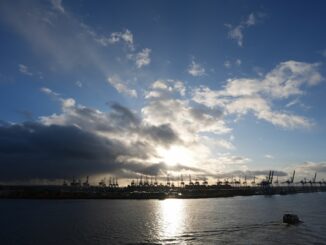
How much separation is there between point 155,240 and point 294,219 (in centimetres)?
4640

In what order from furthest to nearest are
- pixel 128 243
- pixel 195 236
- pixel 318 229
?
pixel 318 229
pixel 195 236
pixel 128 243

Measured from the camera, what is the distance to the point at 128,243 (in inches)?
2643

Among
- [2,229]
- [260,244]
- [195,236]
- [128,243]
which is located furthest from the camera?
[2,229]

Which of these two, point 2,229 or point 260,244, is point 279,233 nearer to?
point 260,244

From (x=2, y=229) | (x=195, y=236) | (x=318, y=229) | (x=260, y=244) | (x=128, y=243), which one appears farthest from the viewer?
(x=2, y=229)

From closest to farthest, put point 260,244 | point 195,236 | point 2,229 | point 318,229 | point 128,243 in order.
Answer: point 260,244, point 128,243, point 195,236, point 318,229, point 2,229

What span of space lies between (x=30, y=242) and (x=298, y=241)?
57.9 metres

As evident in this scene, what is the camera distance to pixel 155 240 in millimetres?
70750

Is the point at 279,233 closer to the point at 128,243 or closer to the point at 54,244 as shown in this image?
the point at 128,243

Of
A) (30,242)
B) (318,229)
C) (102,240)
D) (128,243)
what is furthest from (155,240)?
(318,229)

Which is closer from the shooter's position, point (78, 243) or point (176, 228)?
point (78, 243)

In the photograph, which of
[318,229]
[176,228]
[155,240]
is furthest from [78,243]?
[318,229]

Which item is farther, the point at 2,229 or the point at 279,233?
the point at 2,229

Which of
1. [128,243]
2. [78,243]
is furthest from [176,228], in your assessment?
[78,243]
